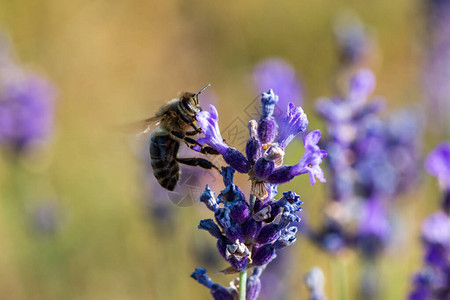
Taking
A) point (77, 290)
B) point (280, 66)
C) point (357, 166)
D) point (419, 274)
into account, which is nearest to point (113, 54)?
point (77, 290)

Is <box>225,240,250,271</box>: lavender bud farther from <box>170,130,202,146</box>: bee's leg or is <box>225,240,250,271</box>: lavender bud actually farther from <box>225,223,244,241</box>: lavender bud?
<box>170,130,202,146</box>: bee's leg

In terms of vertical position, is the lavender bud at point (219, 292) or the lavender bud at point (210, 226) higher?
the lavender bud at point (210, 226)

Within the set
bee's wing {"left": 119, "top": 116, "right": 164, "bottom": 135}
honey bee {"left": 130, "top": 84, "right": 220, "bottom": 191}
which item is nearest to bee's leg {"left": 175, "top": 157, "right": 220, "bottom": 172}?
honey bee {"left": 130, "top": 84, "right": 220, "bottom": 191}

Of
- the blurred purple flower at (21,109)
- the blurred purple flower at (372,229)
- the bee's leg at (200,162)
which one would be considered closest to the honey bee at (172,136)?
the bee's leg at (200,162)

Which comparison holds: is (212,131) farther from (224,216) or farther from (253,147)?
(224,216)

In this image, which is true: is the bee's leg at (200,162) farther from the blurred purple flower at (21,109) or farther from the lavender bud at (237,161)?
the blurred purple flower at (21,109)

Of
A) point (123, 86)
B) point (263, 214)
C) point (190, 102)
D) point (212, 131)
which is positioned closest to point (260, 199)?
point (263, 214)
